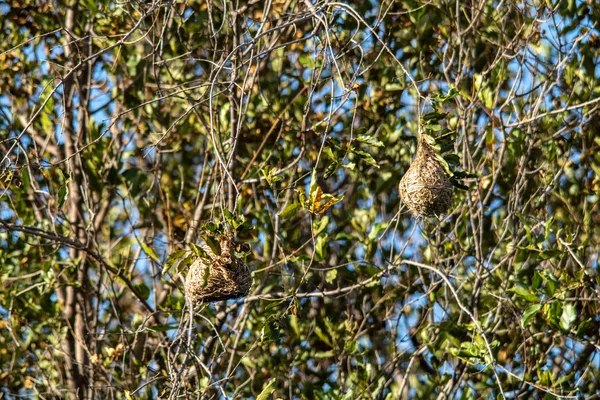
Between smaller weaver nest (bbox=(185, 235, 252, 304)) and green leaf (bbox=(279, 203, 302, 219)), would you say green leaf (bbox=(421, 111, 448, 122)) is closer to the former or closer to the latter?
green leaf (bbox=(279, 203, 302, 219))

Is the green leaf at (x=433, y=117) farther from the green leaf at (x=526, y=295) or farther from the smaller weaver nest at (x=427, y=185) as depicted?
the green leaf at (x=526, y=295)

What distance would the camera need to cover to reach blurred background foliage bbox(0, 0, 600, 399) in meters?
3.90

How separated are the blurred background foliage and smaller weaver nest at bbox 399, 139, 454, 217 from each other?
2.49 ft

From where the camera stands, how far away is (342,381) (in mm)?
4082

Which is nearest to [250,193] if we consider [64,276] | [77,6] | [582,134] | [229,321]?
[229,321]

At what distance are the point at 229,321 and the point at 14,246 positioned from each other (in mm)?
1031

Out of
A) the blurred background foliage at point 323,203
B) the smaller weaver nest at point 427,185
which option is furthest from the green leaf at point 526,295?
the smaller weaver nest at point 427,185

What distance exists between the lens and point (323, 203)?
154 inches

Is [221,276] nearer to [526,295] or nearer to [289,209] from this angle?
[289,209]

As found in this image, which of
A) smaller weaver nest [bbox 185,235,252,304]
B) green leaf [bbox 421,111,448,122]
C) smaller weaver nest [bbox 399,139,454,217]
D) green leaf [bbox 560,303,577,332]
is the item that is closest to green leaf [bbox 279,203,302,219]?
smaller weaver nest [bbox 185,235,252,304]

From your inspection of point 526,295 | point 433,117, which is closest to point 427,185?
point 433,117

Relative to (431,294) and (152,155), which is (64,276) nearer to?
(152,155)

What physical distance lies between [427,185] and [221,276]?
27.3 inches

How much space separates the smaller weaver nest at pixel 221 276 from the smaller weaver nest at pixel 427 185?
55cm
